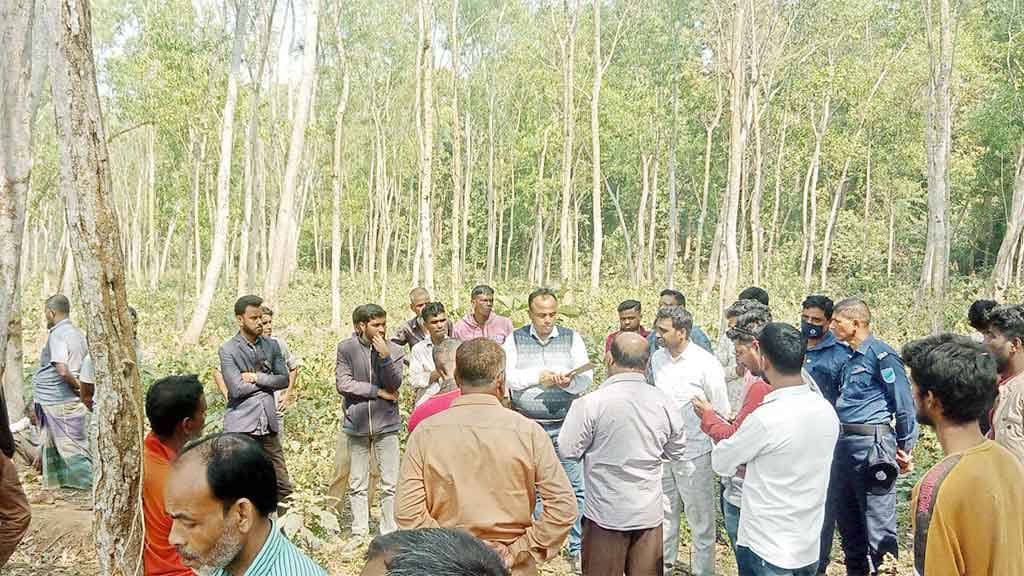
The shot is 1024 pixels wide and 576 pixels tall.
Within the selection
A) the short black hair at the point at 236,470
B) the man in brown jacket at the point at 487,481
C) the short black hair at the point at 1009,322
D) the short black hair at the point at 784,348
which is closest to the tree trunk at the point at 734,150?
the short black hair at the point at 1009,322

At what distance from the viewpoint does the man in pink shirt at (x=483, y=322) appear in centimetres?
600

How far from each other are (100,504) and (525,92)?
28595 mm

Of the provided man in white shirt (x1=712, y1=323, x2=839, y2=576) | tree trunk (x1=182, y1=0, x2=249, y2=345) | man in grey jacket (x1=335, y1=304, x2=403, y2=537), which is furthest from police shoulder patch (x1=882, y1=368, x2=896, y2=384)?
tree trunk (x1=182, y1=0, x2=249, y2=345)

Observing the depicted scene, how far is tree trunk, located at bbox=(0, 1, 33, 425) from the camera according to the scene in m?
3.96

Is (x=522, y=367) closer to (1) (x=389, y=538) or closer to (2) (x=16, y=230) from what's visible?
(2) (x=16, y=230)

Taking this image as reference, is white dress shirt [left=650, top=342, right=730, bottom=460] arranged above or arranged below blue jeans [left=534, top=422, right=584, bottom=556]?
above

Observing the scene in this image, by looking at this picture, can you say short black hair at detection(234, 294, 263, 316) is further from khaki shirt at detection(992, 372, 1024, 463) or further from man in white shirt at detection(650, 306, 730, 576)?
khaki shirt at detection(992, 372, 1024, 463)

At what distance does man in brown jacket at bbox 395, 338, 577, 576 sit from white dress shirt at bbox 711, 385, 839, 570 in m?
0.91

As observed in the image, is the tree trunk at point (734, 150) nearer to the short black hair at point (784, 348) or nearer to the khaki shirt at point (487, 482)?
the short black hair at point (784, 348)

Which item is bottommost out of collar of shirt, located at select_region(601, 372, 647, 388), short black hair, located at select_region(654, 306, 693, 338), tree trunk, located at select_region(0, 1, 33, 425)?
collar of shirt, located at select_region(601, 372, 647, 388)

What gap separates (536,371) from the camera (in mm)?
5336

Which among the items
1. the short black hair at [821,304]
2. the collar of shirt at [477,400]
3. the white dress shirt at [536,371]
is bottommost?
the white dress shirt at [536,371]

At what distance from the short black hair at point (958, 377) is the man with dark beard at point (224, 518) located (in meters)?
2.00

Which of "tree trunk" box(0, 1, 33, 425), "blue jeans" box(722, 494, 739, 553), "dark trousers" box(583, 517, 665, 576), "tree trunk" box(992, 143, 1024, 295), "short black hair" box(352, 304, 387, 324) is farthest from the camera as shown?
"tree trunk" box(992, 143, 1024, 295)
